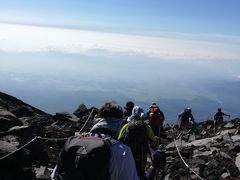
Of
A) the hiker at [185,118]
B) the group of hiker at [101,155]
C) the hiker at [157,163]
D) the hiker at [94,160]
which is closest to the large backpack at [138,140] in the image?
the hiker at [157,163]

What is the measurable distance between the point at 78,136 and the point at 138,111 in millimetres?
5112

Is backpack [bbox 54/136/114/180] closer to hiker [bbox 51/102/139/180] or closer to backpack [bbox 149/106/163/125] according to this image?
hiker [bbox 51/102/139/180]

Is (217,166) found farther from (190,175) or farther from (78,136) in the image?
(78,136)

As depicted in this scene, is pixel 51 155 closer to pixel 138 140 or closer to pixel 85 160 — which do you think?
pixel 138 140

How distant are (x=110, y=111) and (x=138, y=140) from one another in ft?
12.1

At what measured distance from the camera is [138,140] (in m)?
9.26

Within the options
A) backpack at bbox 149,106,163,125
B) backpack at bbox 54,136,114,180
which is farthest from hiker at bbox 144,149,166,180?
backpack at bbox 149,106,163,125

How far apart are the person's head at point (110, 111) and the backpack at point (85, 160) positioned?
0.72 metres

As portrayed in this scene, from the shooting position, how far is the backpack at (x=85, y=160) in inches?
187

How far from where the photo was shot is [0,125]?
1578cm

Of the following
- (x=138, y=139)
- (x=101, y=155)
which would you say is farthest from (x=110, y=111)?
(x=138, y=139)

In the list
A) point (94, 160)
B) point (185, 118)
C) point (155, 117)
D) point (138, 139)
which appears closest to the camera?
point (94, 160)

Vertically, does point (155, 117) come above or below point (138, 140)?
below

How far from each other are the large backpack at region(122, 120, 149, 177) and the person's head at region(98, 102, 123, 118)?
11.5 feet
